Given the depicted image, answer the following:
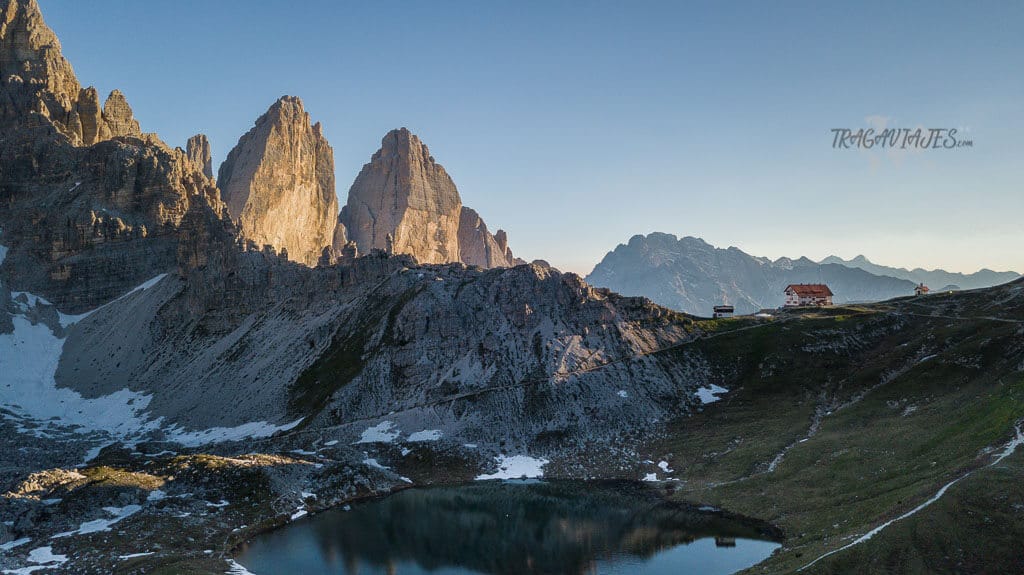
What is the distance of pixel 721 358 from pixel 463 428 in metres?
48.4

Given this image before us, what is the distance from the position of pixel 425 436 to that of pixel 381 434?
753 cm

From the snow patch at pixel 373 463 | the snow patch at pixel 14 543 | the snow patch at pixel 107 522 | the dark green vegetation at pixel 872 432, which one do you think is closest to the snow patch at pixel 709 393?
the dark green vegetation at pixel 872 432

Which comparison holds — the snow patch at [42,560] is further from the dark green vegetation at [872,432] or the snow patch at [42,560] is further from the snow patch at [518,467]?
the dark green vegetation at [872,432]

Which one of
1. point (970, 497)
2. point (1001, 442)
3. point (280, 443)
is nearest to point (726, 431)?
point (1001, 442)

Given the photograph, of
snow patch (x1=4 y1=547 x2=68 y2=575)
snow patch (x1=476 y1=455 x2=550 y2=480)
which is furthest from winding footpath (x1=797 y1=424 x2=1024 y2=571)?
snow patch (x1=4 y1=547 x2=68 y2=575)

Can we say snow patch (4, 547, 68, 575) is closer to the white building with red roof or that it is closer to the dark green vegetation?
the dark green vegetation

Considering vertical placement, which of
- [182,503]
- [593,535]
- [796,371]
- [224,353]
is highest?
[224,353]

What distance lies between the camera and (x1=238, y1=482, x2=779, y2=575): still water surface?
214 ft

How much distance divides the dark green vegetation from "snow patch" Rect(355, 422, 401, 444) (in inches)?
1658

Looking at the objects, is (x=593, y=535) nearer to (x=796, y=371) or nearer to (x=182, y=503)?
(x=182, y=503)

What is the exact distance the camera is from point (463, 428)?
360ft

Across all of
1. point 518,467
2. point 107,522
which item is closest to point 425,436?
point 518,467

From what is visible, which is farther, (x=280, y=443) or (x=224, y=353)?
(x=224, y=353)

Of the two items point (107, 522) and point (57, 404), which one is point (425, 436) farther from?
point (57, 404)
